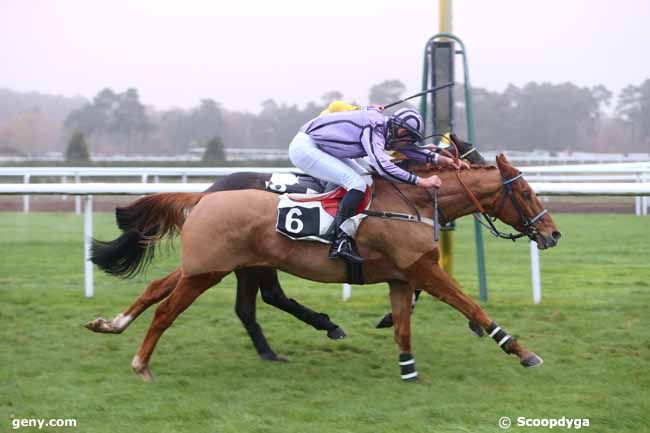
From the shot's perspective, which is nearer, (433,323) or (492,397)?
(492,397)

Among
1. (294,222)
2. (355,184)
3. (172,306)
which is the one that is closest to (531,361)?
(355,184)

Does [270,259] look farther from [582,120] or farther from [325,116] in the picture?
[582,120]

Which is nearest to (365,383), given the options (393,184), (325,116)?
(393,184)

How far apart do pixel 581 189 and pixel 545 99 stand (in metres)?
20.9

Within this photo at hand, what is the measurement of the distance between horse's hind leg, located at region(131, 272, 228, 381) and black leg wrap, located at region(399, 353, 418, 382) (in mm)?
1190

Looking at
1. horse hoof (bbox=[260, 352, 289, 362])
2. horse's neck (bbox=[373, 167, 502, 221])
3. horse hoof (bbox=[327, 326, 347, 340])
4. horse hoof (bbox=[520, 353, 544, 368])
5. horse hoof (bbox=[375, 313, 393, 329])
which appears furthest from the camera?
horse hoof (bbox=[375, 313, 393, 329])

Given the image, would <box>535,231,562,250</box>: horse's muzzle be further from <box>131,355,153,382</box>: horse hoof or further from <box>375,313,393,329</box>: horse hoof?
<box>131,355,153,382</box>: horse hoof

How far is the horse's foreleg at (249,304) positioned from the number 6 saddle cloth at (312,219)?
826 mm

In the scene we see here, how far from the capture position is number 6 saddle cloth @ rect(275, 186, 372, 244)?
5031 mm

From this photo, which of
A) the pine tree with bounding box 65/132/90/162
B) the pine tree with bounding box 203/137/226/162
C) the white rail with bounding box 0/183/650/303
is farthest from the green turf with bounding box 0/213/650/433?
the pine tree with bounding box 65/132/90/162

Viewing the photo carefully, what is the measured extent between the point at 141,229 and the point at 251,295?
87 cm

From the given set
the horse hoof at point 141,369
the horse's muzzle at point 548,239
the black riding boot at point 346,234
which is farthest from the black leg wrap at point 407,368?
the horse hoof at point 141,369

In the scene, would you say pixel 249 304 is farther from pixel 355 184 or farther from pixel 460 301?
pixel 460 301

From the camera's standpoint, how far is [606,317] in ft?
21.1
